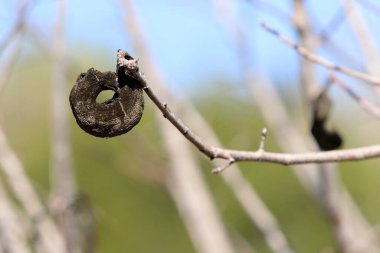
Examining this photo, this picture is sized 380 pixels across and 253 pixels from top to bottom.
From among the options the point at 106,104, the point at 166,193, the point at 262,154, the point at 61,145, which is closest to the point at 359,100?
the point at 262,154

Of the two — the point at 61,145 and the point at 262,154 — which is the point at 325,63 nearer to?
the point at 262,154

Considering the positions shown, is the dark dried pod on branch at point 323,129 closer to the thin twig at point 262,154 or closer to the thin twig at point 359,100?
the thin twig at point 359,100

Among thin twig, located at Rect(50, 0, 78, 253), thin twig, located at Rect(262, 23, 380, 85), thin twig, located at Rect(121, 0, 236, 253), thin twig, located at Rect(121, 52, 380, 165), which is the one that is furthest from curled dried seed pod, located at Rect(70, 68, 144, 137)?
thin twig, located at Rect(121, 0, 236, 253)

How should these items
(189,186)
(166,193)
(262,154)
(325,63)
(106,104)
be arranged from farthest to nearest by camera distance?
(166,193) → (189,186) → (325,63) → (262,154) → (106,104)

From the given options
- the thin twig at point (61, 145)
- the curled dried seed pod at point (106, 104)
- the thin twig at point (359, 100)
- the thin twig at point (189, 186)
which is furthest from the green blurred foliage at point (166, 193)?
the curled dried seed pod at point (106, 104)

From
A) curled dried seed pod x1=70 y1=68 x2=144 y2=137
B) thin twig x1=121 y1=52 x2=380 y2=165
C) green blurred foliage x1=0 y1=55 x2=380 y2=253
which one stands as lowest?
green blurred foliage x1=0 y1=55 x2=380 y2=253

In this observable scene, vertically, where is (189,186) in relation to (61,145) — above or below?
below

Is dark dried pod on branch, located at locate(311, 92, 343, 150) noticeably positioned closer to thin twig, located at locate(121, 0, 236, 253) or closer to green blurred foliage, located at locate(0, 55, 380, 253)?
thin twig, located at locate(121, 0, 236, 253)

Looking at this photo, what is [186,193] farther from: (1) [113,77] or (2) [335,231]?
(1) [113,77]
